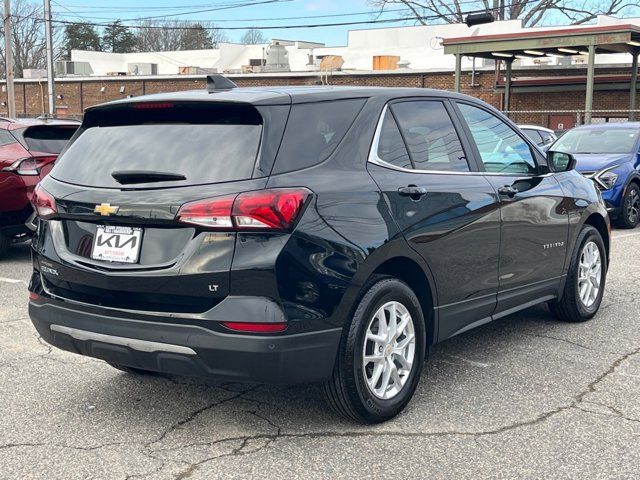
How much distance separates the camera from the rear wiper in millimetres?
3752

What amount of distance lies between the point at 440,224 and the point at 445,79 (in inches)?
1262

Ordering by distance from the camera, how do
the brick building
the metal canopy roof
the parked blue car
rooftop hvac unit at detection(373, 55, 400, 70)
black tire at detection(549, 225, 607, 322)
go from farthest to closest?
rooftop hvac unit at detection(373, 55, 400, 70) → the brick building → the metal canopy roof → the parked blue car → black tire at detection(549, 225, 607, 322)

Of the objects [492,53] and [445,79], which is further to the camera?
[445,79]

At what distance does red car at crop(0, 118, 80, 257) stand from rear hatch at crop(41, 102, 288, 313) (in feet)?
17.5

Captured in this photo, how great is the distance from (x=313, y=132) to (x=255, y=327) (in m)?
1.05

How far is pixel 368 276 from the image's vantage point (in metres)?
3.90

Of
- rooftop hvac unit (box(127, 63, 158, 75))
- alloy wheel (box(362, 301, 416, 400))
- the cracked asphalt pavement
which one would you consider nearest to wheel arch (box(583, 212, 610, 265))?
the cracked asphalt pavement

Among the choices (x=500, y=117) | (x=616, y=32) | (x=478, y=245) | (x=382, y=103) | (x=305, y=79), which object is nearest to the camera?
(x=382, y=103)

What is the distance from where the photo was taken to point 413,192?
427cm

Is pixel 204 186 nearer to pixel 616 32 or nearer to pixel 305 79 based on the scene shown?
pixel 616 32

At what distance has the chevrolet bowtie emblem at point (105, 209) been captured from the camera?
3770 millimetres

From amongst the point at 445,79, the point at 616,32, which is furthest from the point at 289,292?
the point at 445,79

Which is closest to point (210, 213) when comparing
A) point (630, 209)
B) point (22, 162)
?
point (22, 162)

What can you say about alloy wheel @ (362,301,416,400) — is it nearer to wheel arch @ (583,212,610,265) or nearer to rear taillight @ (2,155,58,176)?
wheel arch @ (583,212,610,265)
